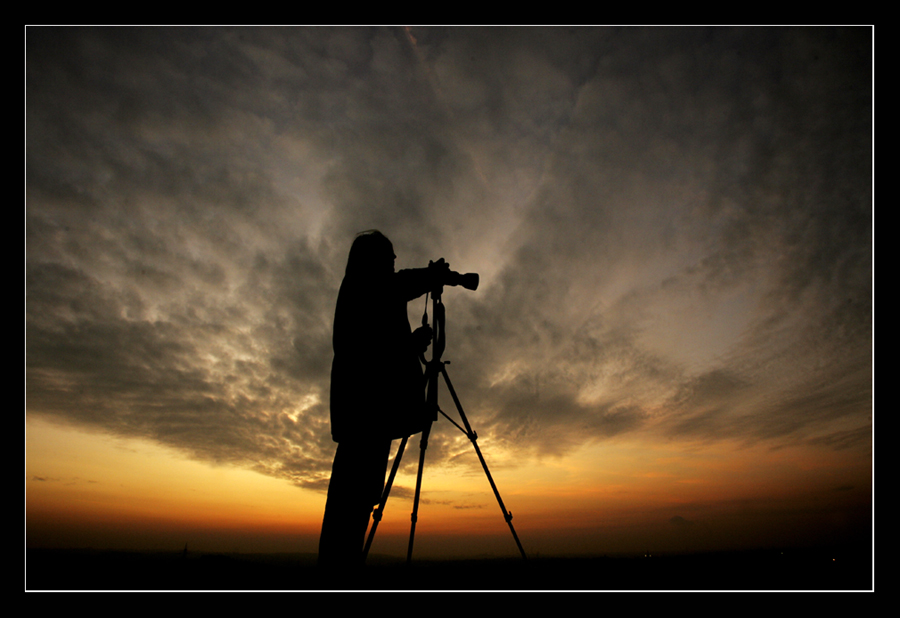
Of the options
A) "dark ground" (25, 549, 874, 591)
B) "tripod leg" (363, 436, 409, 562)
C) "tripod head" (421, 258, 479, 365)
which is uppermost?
"tripod head" (421, 258, 479, 365)

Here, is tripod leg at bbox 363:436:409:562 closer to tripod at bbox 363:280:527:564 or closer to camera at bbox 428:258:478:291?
tripod at bbox 363:280:527:564

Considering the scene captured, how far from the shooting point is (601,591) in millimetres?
2852

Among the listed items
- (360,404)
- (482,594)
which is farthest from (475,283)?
(482,594)

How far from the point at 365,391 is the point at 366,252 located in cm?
125

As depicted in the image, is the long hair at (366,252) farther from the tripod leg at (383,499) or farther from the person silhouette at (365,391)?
the tripod leg at (383,499)

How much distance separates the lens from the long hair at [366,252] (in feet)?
10.7

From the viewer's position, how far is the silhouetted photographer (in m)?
2.82

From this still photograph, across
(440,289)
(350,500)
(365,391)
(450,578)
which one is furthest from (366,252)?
(450,578)

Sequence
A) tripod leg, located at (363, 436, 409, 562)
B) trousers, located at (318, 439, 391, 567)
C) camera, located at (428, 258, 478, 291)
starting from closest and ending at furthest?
1. trousers, located at (318, 439, 391, 567)
2. tripod leg, located at (363, 436, 409, 562)
3. camera, located at (428, 258, 478, 291)

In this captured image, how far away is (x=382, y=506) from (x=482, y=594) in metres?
1.02

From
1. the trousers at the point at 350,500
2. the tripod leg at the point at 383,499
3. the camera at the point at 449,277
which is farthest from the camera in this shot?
the camera at the point at 449,277

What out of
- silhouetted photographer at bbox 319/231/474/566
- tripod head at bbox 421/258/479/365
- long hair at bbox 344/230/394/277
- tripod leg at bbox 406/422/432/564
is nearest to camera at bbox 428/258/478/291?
tripod head at bbox 421/258/479/365

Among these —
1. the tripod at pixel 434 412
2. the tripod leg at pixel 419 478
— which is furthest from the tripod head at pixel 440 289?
the tripod leg at pixel 419 478
